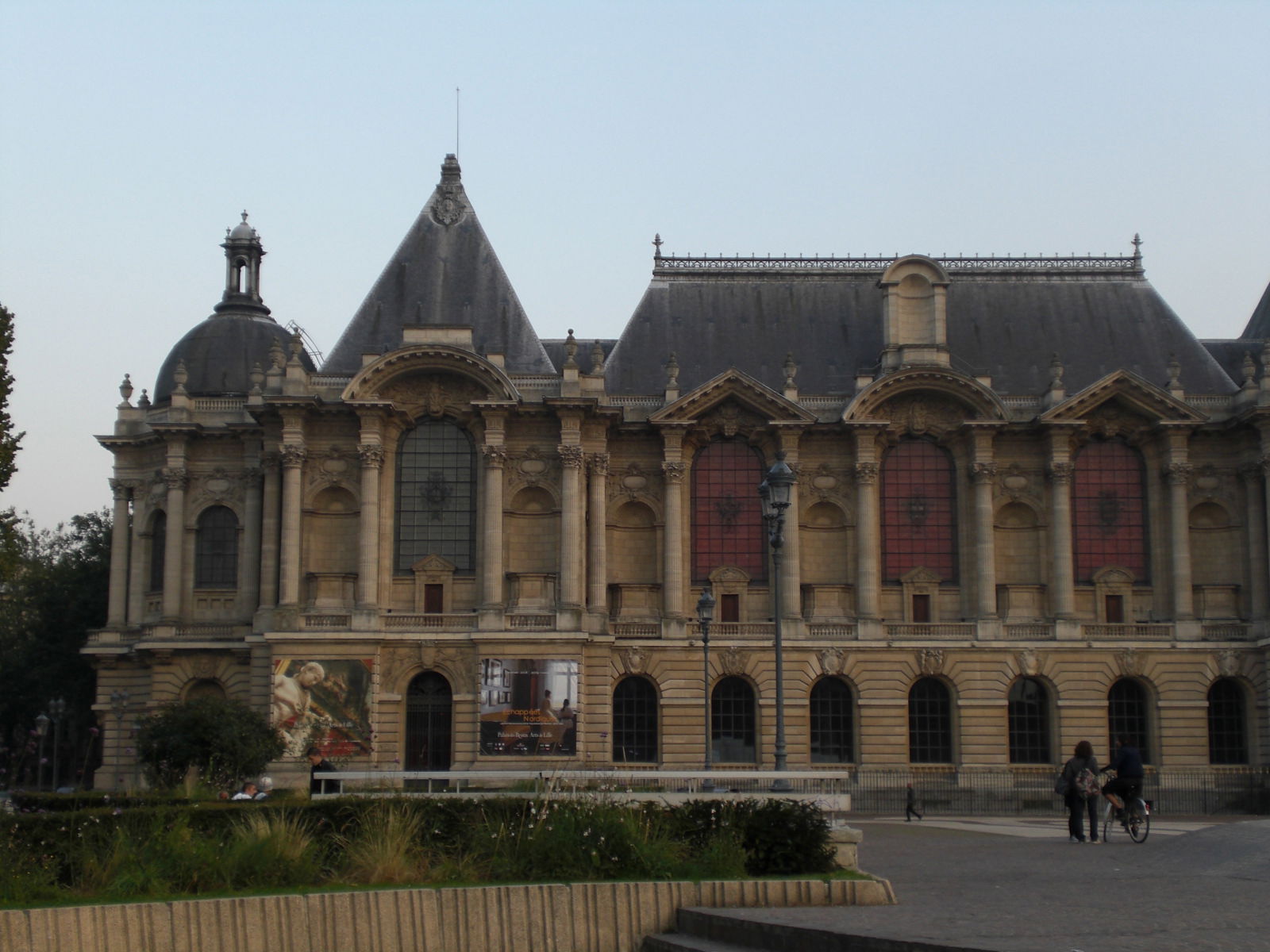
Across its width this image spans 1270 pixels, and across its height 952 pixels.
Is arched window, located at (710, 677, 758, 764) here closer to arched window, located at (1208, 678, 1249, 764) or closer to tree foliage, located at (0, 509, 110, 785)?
arched window, located at (1208, 678, 1249, 764)

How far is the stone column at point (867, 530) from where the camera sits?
185 feet

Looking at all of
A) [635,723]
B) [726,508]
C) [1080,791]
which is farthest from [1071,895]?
[726,508]

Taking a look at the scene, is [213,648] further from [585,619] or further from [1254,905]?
[1254,905]

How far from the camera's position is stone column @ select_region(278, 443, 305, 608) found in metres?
54.2

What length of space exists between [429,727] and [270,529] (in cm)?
871

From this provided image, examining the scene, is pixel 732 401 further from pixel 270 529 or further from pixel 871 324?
pixel 270 529

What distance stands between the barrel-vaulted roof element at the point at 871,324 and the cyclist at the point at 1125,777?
30748 mm

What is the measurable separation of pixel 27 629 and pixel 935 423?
47348 mm

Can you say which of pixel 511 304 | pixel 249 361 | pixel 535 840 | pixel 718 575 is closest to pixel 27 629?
pixel 249 361

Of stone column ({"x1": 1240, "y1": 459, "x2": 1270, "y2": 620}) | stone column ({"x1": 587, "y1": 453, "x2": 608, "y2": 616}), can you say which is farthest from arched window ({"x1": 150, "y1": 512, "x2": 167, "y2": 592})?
stone column ({"x1": 1240, "y1": 459, "x2": 1270, "y2": 620})

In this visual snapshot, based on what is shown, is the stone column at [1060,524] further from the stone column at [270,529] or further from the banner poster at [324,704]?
the stone column at [270,529]

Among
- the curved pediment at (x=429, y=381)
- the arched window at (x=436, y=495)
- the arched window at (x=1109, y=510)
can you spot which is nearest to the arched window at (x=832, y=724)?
the arched window at (x=1109, y=510)

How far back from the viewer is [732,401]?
57.2m

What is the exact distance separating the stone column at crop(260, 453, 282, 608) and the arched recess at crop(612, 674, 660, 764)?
12.0 metres
